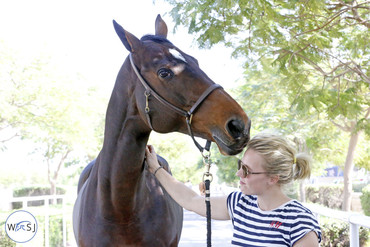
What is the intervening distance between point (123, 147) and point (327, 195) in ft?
67.0

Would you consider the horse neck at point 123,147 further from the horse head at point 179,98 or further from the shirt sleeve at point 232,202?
the shirt sleeve at point 232,202

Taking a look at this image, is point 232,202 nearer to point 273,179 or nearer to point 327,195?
point 273,179

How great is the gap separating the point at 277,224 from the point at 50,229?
7.42 metres

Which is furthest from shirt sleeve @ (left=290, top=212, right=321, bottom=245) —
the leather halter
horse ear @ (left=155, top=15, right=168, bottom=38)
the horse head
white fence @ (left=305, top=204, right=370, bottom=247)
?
horse ear @ (left=155, top=15, right=168, bottom=38)

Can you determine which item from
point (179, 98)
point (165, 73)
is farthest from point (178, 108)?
point (165, 73)

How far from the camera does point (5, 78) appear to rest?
545 inches

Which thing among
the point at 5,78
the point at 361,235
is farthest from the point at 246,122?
the point at 5,78

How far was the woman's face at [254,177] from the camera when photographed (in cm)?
212

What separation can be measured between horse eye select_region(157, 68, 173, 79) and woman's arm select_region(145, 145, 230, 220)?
71 centimetres

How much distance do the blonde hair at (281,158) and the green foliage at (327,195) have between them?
18697 mm

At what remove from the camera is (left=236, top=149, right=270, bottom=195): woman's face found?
2117 mm

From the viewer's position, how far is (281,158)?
2117 mm

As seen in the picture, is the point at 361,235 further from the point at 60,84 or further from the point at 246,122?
the point at 60,84

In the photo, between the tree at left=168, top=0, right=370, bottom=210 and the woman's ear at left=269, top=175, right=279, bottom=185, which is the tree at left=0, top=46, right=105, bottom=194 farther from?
the woman's ear at left=269, top=175, right=279, bottom=185
